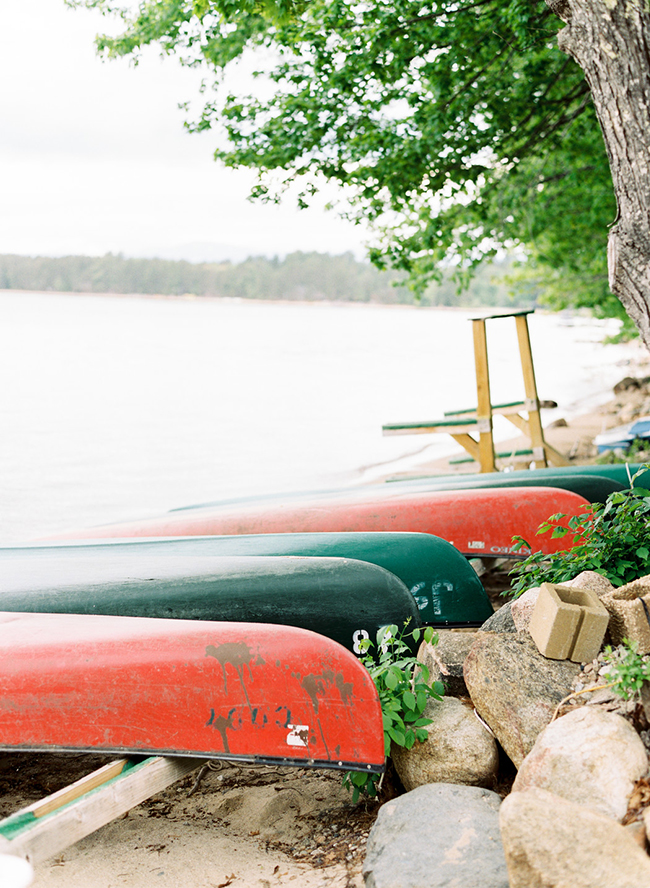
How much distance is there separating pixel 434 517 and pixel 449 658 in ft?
5.25

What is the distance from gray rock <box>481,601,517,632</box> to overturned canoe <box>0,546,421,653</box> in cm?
31

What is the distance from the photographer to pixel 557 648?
103 inches

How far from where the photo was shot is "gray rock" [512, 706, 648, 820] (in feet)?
6.68

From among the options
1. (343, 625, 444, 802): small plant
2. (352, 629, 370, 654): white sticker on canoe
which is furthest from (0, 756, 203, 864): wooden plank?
(352, 629, 370, 654): white sticker on canoe

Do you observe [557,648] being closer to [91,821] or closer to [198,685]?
[198,685]

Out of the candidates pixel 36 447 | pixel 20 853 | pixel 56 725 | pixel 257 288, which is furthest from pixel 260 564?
pixel 257 288

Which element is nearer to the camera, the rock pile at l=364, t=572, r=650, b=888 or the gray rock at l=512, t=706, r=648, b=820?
the rock pile at l=364, t=572, r=650, b=888

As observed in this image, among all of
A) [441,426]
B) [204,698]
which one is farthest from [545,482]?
[204,698]

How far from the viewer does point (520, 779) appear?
87.5 inches

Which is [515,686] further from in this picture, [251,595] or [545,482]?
[545,482]

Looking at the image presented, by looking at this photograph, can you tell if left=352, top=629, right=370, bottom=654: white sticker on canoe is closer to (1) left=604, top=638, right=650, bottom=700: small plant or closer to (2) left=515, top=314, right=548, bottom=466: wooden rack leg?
(1) left=604, top=638, right=650, bottom=700: small plant

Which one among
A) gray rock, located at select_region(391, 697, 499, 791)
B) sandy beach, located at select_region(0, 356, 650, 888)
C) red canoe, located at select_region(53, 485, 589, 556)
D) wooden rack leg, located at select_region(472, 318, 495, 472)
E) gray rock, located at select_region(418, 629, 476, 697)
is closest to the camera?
sandy beach, located at select_region(0, 356, 650, 888)

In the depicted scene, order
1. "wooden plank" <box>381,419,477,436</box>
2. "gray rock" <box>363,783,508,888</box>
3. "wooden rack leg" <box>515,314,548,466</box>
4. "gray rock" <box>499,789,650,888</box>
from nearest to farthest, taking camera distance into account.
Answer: "gray rock" <box>499,789,650,888</box>, "gray rock" <box>363,783,508,888</box>, "wooden plank" <box>381,419,477,436</box>, "wooden rack leg" <box>515,314,548,466</box>

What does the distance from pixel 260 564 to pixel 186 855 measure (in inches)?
48.9
